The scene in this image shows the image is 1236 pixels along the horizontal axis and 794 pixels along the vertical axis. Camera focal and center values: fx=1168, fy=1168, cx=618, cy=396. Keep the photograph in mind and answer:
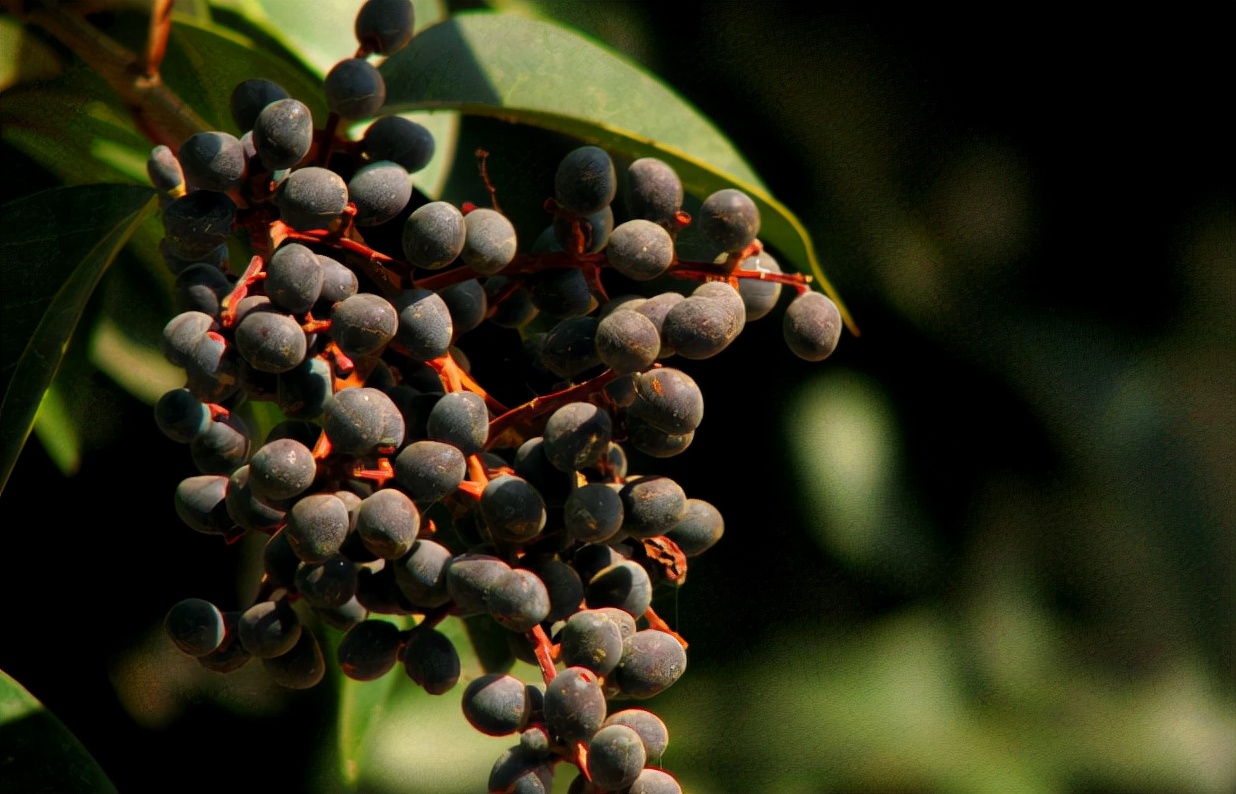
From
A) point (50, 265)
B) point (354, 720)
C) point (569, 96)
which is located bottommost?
point (354, 720)

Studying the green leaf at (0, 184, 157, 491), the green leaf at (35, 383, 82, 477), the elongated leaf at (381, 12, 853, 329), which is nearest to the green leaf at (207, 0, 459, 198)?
the elongated leaf at (381, 12, 853, 329)

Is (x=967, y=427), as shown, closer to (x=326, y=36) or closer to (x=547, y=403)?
(x=547, y=403)

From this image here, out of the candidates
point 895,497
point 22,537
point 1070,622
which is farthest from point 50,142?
point 1070,622

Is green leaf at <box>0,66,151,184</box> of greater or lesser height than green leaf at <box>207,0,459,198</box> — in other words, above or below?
below

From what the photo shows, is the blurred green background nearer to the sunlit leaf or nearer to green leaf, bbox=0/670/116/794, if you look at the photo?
the sunlit leaf

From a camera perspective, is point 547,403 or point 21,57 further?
point 21,57

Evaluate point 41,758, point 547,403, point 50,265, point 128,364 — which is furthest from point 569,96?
point 41,758
